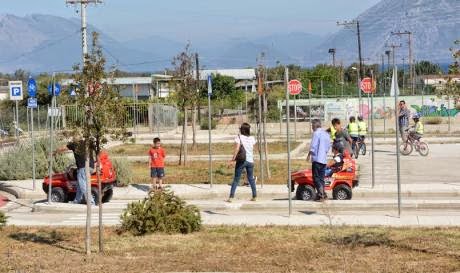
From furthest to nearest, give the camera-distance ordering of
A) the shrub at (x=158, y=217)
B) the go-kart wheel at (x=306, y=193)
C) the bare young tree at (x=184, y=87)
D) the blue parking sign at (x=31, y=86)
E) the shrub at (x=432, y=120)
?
the shrub at (x=432, y=120)
the bare young tree at (x=184, y=87)
the blue parking sign at (x=31, y=86)
the go-kart wheel at (x=306, y=193)
the shrub at (x=158, y=217)

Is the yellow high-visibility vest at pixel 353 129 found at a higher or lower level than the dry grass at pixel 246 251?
higher

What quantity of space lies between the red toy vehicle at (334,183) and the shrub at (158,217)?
16.9 feet

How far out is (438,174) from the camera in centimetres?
2456

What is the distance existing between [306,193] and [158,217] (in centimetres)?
560

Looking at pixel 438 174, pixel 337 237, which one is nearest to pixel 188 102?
pixel 438 174

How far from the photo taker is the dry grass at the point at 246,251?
34.0 ft

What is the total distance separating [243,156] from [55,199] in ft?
15.6

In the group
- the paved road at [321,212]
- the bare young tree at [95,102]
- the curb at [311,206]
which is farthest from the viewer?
the curb at [311,206]

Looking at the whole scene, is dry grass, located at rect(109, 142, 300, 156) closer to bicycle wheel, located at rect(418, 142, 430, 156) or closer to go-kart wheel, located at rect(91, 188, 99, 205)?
bicycle wheel, located at rect(418, 142, 430, 156)

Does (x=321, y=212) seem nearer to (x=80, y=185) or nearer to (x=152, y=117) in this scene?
(x=80, y=185)

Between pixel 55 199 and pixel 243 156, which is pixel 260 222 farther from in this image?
pixel 55 199

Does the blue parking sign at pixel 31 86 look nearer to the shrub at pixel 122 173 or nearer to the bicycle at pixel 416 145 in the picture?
the shrub at pixel 122 173

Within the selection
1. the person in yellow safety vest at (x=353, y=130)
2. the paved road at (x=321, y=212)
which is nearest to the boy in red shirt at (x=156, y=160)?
the paved road at (x=321, y=212)

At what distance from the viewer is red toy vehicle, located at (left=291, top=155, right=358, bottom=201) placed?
1814 cm
